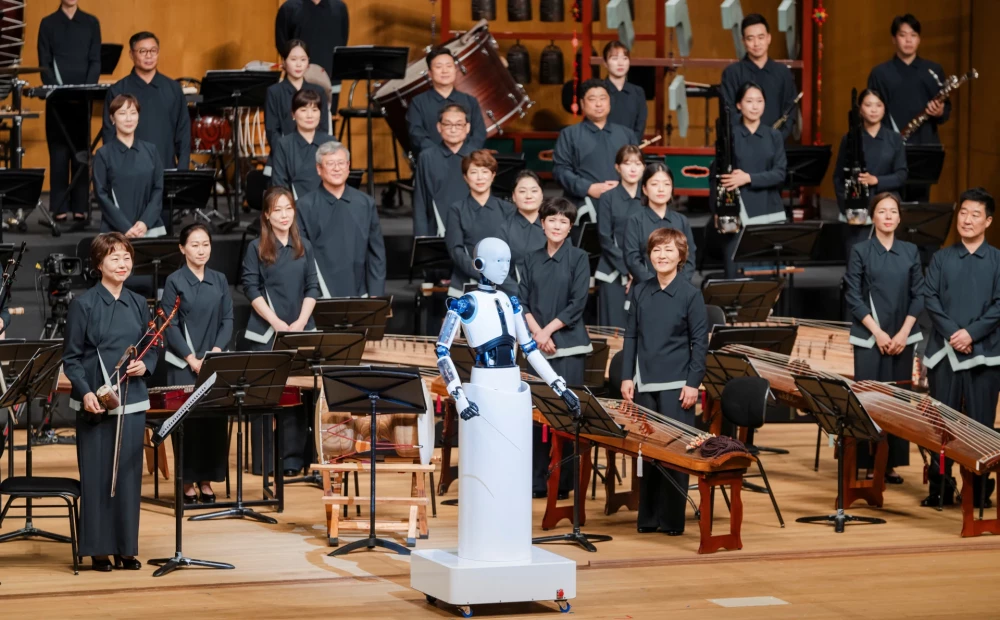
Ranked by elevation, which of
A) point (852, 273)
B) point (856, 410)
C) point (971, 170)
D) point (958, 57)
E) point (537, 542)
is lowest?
point (537, 542)

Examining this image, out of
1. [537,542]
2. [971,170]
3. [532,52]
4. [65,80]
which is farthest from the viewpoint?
[532,52]

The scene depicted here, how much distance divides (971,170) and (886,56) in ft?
4.38

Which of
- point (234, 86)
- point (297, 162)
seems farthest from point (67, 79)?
point (297, 162)

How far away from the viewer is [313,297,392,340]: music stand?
817 cm

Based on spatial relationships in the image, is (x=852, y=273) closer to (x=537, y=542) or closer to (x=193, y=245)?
(x=537, y=542)

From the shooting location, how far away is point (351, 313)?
8.21m

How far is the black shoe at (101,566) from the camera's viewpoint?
6.70 m

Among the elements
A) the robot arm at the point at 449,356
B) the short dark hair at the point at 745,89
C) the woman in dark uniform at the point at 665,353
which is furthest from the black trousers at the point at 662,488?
the short dark hair at the point at 745,89

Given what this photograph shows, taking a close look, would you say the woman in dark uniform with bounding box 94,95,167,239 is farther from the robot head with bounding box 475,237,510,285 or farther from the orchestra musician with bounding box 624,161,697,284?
the robot head with bounding box 475,237,510,285

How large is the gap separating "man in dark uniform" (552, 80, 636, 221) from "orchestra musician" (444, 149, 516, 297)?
3.49ft

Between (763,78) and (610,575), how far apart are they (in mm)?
5144

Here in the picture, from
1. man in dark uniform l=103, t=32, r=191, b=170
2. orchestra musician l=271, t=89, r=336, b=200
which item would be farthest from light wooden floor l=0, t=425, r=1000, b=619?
man in dark uniform l=103, t=32, r=191, b=170

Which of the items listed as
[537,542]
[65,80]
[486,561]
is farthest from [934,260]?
[65,80]

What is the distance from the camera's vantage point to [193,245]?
7.85m
